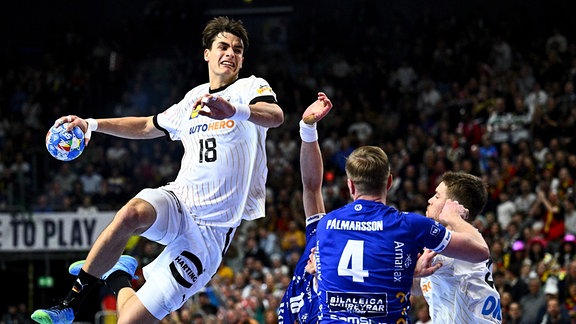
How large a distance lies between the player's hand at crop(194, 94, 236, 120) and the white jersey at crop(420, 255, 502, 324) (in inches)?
77.2

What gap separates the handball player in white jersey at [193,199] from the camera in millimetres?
7312

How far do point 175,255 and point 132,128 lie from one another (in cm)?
138

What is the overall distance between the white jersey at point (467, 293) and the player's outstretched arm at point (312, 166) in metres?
1.15

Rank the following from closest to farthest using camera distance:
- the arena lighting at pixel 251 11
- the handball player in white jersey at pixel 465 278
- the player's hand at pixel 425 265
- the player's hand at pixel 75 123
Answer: the player's hand at pixel 425 265
the handball player in white jersey at pixel 465 278
the player's hand at pixel 75 123
the arena lighting at pixel 251 11

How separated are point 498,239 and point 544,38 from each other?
8.55 metres

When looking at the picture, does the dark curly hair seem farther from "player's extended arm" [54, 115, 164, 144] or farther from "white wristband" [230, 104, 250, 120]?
"white wristband" [230, 104, 250, 120]

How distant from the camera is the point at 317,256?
244 inches

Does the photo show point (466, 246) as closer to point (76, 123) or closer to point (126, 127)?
point (76, 123)

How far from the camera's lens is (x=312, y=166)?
24.7ft

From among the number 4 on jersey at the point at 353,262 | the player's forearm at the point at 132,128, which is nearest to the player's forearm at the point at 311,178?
the number 4 on jersey at the point at 353,262

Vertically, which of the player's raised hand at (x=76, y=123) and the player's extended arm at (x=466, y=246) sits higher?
the player's raised hand at (x=76, y=123)

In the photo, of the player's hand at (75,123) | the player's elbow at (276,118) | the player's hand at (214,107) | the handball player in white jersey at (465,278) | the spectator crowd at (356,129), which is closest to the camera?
the player's hand at (214,107)

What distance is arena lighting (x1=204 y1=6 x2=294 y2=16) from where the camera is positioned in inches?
1113

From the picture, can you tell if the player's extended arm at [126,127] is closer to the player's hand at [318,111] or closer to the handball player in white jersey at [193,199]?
the handball player in white jersey at [193,199]
